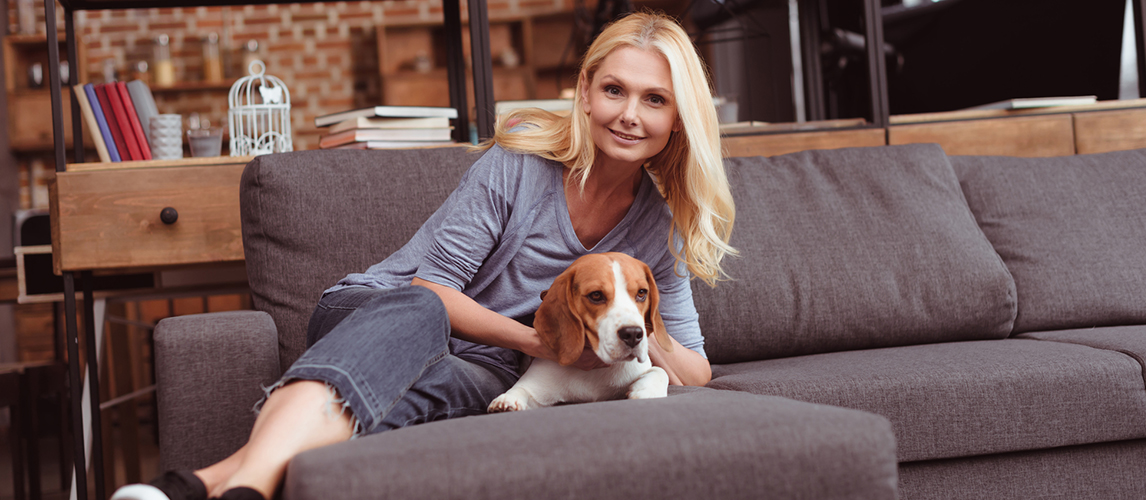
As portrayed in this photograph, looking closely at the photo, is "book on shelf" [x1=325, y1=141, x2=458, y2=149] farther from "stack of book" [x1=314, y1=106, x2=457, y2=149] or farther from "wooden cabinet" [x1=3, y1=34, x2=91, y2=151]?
"wooden cabinet" [x1=3, y1=34, x2=91, y2=151]

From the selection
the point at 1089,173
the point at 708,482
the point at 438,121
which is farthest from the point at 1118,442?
the point at 438,121

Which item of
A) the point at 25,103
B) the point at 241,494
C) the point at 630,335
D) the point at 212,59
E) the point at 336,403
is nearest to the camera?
the point at 241,494

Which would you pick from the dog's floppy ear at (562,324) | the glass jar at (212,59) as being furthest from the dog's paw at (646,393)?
the glass jar at (212,59)

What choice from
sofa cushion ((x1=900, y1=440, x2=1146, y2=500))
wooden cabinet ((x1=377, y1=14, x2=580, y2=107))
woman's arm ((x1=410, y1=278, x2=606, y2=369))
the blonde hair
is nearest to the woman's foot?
woman's arm ((x1=410, y1=278, x2=606, y2=369))

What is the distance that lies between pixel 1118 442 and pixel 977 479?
1.04 feet

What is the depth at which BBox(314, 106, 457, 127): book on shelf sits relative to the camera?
226cm

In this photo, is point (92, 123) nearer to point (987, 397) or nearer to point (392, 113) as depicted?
point (392, 113)

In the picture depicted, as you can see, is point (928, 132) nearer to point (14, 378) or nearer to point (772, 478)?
point (772, 478)

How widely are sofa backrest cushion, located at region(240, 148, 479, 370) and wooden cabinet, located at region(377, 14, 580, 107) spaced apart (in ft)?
13.4

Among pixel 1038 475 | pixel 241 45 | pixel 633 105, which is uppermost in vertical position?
pixel 241 45

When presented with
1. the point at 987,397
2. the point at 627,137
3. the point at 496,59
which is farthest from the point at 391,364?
the point at 496,59

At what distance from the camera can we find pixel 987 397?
1558 mm

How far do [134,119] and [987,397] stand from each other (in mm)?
2225

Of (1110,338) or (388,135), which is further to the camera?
(388,135)
